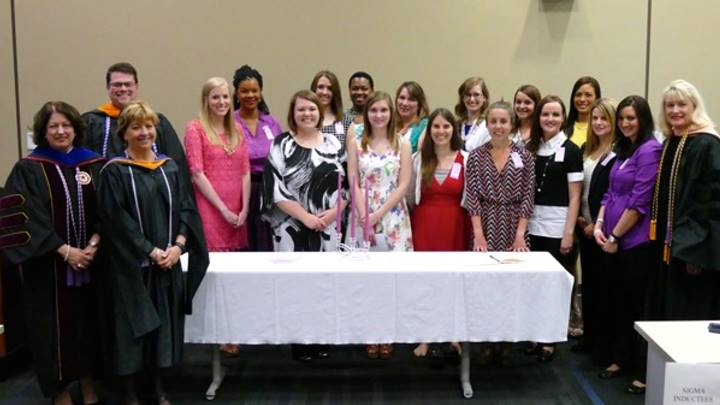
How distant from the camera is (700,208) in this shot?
3.01 m

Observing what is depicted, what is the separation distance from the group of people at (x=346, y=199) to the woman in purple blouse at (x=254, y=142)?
14 millimetres

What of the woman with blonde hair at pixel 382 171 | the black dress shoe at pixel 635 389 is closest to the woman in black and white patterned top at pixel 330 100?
the woman with blonde hair at pixel 382 171

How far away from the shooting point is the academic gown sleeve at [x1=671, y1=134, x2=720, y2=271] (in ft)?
9.77

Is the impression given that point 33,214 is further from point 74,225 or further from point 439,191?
point 439,191

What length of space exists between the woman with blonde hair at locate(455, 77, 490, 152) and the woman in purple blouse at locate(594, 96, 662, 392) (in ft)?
2.78

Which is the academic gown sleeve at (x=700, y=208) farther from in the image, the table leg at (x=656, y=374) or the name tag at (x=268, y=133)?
the name tag at (x=268, y=133)

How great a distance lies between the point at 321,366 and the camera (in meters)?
3.68

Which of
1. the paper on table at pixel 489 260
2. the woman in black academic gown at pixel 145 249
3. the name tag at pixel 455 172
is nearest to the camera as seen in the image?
the woman in black academic gown at pixel 145 249

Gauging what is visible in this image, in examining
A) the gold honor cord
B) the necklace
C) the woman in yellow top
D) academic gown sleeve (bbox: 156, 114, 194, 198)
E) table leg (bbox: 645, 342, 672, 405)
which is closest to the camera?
table leg (bbox: 645, 342, 672, 405)

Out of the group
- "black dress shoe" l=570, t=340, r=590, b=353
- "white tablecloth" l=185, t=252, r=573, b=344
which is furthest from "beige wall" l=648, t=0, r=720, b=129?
"white tablecloth" l=185, t=252, r=573, b=344

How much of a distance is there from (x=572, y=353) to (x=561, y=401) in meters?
0.76

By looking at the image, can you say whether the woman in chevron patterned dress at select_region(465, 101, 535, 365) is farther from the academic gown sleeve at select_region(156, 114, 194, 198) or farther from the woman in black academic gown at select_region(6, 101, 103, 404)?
the woman in black academic gown at select_region(6, 101, 103, 404)

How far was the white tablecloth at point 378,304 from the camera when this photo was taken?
298 cm

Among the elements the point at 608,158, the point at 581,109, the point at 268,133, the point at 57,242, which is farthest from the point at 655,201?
the point at 57,242
